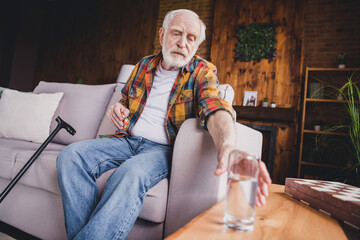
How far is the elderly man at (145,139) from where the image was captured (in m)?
0.80

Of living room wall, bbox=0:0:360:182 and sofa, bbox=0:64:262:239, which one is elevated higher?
living room wall, bbox=0:0:360:182

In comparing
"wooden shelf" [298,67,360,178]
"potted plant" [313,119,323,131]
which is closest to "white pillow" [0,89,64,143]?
"wooden shelf" [298,67,360,178]

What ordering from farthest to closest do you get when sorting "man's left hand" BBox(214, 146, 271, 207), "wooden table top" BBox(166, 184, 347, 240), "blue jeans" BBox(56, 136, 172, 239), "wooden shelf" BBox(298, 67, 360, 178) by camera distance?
"wooden shelf" BBox(298, 67, 360, 178), "blue jeans" BBox(56, 136, 172, 239), "man's left hand" BBox(214, 146, 271, 207), "wooden table top" BBox(166, 184, 347, 240)

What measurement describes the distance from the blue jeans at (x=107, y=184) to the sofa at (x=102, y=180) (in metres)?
0.07

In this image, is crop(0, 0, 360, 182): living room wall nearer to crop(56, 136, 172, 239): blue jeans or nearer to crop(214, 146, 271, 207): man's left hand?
crop(56, 136, 172, 239): blue jeans

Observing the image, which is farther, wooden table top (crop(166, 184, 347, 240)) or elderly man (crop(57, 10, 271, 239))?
elderly man (crop(57, 10, 271, 239))

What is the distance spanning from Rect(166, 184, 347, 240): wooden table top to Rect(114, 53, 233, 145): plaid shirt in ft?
1.69

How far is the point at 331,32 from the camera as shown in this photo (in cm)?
358

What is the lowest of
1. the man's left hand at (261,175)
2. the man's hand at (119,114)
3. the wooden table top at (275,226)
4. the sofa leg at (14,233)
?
the sofa leg at (14,233)

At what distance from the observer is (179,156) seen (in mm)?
989

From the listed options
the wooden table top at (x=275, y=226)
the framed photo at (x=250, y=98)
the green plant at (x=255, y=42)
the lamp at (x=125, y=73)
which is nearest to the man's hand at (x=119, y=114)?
the wooden table top at (x=275, y=226)

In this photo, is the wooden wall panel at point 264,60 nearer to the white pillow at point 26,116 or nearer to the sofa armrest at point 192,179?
the white pillow at point 26,116

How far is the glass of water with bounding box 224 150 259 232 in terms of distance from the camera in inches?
20.8

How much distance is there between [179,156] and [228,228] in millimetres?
475
